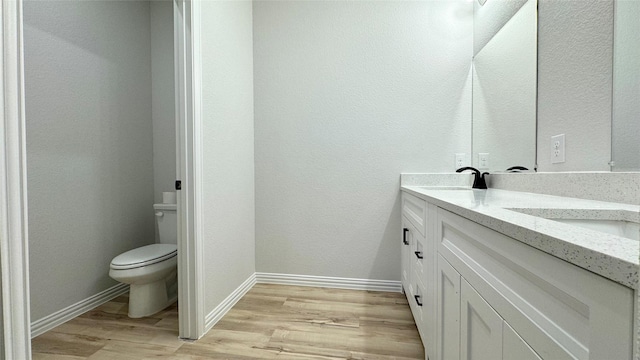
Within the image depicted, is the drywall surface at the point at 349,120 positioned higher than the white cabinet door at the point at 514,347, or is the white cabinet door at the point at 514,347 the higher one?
the drywall surface at the point at 349,120

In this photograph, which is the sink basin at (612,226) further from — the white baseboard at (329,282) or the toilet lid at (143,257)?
the toilet lid at (143,257)

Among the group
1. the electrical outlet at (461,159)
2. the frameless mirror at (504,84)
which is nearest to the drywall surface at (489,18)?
the frameless mirror at (504,84)

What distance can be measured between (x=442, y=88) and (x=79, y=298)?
9.71ft

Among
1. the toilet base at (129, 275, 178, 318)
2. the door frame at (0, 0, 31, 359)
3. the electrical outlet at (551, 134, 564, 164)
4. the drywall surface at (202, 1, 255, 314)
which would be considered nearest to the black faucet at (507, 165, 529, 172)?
the electrical outlet at (551, 134, 564, 164)

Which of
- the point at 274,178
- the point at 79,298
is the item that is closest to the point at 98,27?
the point at 274,178

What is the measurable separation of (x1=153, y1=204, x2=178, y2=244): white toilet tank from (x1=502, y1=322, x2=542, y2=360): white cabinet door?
7.24 feet

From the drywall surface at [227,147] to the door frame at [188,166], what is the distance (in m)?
0.09

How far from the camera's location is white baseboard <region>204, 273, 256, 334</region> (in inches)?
63.7

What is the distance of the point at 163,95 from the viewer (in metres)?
2.39

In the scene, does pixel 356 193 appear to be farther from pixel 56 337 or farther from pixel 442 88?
pixel 56 337

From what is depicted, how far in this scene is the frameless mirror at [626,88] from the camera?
0.84 meters

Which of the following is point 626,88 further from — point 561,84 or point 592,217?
point 592,217

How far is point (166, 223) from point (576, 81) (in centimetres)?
259

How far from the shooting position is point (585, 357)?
1.11 feet
